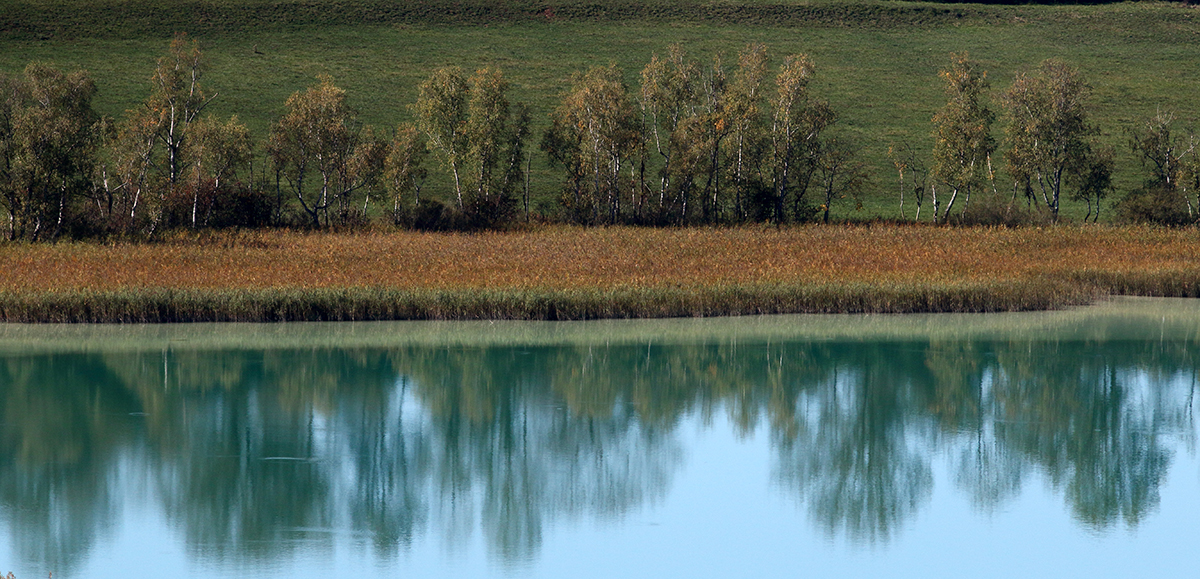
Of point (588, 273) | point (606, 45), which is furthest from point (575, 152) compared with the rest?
point (606, 45)

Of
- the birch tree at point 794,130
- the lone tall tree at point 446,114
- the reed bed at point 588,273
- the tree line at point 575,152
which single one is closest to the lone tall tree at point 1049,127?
the tree line at point 575,152

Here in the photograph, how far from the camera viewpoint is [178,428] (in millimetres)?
17641

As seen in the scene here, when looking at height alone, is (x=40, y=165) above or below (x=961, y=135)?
below

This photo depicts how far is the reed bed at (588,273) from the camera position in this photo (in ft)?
93.2

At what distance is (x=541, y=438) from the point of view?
17328mm

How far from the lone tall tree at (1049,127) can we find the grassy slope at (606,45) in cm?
908

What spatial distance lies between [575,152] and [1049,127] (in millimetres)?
22261

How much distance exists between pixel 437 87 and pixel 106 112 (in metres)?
24.4

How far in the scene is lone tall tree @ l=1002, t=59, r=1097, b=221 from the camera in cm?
5847

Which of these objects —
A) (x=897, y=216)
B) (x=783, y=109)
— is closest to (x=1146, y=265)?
(x=783, y=109)

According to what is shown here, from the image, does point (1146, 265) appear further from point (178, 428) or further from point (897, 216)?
point (178, 428)

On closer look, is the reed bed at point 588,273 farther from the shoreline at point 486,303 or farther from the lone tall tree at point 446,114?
the lone tall tree at point 446,114

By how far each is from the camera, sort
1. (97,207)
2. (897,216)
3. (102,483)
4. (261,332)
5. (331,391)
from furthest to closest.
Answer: (897,216)
(97,207)
(261,332)
(331,391)
(102,483)

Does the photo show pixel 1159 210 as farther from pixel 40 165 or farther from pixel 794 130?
pixel 40 165
